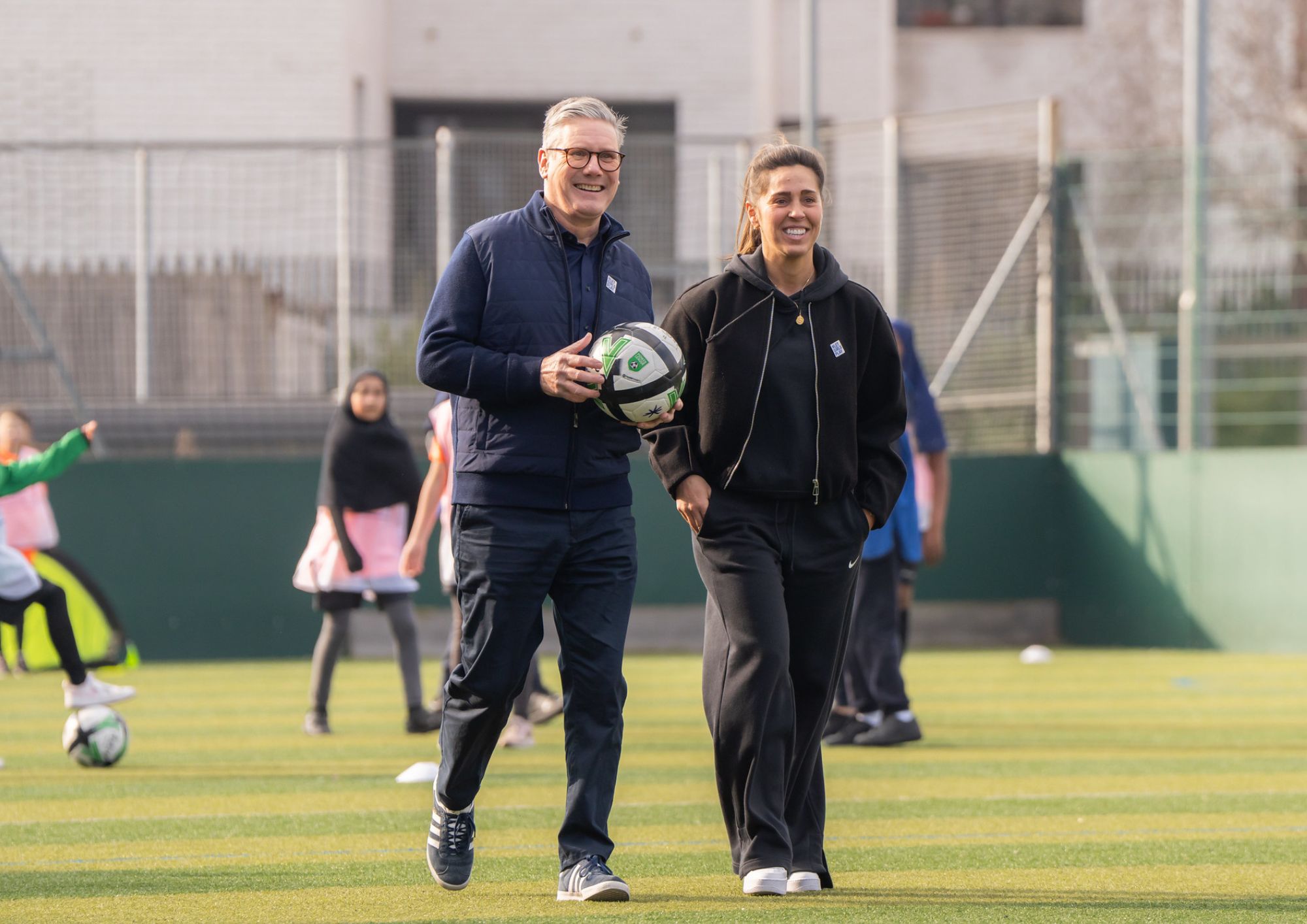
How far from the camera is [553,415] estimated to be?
5.50 m

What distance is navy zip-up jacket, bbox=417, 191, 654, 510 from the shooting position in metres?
5.43

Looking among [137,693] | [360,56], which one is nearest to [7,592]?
[137,693]

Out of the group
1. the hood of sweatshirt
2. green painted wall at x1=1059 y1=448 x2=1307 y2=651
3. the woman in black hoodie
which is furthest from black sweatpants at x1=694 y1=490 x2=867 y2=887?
green painted wall at x1=1059 y1=448 x2=1307 y2=651

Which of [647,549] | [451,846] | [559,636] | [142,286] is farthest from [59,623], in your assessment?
[647,549]

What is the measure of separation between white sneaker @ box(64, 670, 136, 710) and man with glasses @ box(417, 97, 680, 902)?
168 inches

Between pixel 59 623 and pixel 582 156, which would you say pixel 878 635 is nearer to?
pixel 59 623

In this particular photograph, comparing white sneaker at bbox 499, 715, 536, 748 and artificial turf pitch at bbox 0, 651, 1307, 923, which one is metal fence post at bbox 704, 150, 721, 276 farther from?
white sneaker at bbox 499, 715, 536, 748

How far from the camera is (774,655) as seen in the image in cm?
558

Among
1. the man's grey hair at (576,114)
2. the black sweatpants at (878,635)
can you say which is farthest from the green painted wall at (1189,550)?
the man's grey hair at (576,114)

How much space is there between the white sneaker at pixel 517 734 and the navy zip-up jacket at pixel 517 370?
4305 millimetres

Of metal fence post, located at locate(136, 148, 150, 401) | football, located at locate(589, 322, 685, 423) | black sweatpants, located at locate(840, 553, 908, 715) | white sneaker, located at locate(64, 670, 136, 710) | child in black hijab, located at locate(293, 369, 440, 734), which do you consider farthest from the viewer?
metal fence post, located at locate(136, 148, 150, 401)

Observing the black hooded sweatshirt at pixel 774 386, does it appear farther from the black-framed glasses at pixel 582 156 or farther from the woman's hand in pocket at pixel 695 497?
the black-framed glasses at pixel 582 156

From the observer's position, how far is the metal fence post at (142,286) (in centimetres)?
1605

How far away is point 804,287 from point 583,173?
76cm
